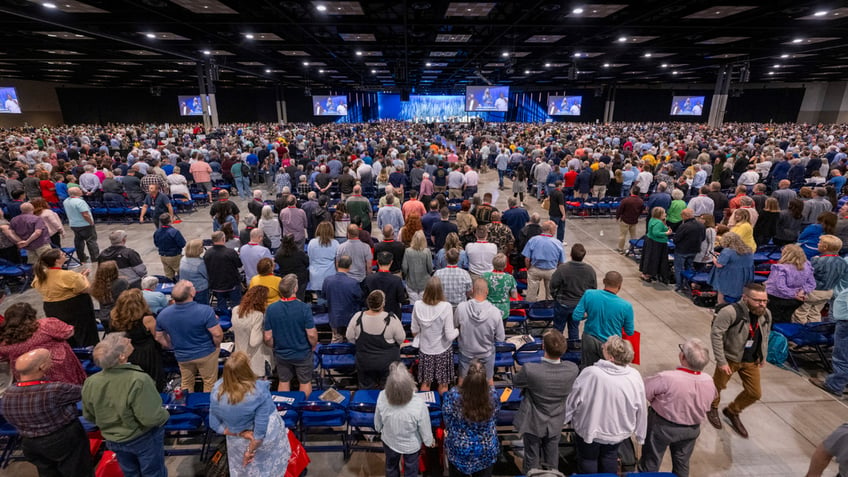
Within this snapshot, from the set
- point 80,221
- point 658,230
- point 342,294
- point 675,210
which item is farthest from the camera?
point 675,210

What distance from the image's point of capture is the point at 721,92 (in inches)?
1021

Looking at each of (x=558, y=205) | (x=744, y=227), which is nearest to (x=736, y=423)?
(x=744, y=227)

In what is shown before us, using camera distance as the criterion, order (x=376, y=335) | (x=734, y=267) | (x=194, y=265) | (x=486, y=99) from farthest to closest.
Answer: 1. (x=486, y=99)
2. (x=734, y=267)
3. (x=194, y=265)
4. (x=376, y=335)

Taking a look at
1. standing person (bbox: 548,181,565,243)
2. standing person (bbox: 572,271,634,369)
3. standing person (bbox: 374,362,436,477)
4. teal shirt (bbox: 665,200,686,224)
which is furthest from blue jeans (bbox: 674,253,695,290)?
standing person (bbox: 374,362,436,477)

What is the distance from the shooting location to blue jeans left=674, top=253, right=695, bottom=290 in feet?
24.5

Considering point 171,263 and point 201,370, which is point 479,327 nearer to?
point 201,370

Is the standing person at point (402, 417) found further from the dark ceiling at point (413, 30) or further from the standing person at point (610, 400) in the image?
the dark ceiling at point (413, 30)

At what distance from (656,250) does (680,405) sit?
211 inches

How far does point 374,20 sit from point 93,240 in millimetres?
9155

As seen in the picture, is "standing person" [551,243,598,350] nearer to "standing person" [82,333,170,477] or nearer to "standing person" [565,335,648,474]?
"standing person" [565,335,648,474]

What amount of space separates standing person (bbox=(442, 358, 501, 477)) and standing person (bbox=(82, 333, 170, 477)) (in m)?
2.16

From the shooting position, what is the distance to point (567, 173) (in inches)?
502

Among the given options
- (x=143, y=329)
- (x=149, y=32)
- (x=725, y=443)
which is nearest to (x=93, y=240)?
(x=143, y=329)

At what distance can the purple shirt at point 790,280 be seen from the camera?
5.46 meters
